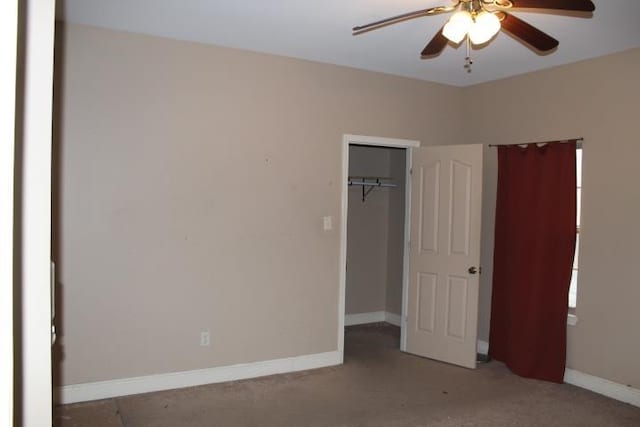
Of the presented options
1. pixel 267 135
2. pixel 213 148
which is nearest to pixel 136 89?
pixel 213 148

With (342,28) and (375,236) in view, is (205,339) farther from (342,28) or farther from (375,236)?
(375,236)

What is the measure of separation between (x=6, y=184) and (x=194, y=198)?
3.48 meters

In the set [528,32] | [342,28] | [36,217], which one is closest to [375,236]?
[342,28]

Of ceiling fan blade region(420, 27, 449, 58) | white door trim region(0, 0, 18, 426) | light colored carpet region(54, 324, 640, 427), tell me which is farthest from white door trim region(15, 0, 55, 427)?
light colored carpet region(54, 324, 640, 427)

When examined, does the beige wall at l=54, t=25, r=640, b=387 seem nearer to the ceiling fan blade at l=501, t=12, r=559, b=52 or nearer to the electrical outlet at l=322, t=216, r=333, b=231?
the electrical outlet at l=322, t=216, r=333, b=231

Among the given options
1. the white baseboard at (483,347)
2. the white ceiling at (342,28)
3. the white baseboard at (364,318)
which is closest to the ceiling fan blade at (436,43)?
the white ceiling at (342,28)

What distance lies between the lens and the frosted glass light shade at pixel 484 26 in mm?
2250

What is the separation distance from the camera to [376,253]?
611 cm

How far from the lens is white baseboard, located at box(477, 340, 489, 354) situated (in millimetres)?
4852

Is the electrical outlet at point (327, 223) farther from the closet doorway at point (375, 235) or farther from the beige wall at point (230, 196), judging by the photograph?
the closet doorway at point (375, 235)

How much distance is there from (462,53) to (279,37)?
153cm

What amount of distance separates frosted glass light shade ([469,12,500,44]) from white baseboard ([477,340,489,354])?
343 centimetres

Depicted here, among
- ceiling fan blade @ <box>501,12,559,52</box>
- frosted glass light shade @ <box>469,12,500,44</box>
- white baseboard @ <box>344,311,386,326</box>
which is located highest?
ceiling fan blade @ <box>501,12,559,52</box>

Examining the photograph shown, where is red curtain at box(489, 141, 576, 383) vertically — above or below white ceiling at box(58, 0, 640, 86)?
below
